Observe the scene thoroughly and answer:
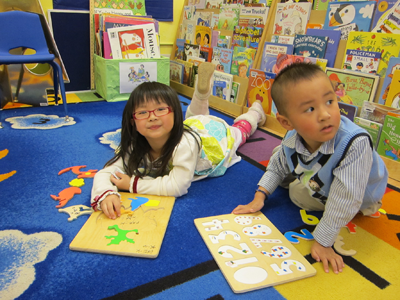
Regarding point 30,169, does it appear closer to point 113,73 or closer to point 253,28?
point 113,73

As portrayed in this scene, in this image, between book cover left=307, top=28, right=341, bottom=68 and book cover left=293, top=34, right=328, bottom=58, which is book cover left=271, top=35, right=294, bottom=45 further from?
book cover left=307, top=28, right=341, bottom=68

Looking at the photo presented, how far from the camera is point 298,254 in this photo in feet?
2.43

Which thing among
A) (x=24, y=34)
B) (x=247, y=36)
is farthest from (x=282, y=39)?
(x=24, y=34)

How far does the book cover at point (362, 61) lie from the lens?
124cm

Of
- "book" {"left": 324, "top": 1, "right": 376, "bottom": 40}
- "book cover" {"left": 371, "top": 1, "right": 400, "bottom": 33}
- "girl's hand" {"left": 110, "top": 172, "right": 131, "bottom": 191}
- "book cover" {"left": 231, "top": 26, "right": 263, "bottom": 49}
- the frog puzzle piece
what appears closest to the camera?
the frog puzzle piece

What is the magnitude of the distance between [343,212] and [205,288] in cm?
37

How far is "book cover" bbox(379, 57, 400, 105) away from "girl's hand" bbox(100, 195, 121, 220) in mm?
1141

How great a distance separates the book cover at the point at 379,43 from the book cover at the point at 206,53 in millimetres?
1016

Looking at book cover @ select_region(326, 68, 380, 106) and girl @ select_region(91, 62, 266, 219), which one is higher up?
book cover @ select_region(326, 68, 380, 106)

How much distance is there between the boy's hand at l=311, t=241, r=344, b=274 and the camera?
2.34 feet

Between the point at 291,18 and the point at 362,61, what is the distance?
0.48 metres

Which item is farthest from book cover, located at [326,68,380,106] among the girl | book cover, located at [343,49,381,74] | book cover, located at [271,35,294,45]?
the girl

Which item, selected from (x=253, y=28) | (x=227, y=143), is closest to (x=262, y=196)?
(x=227, y=143)

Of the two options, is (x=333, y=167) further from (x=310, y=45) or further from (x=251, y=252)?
(x=310, y=45)
